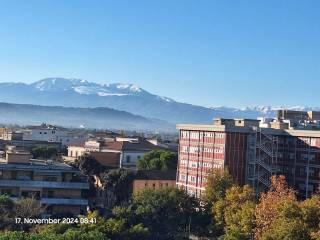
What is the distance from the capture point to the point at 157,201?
53844 mm

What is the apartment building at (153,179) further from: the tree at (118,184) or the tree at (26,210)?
the tree at (26,210)

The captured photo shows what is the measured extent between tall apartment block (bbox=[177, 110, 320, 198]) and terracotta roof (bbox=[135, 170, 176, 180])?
343cm

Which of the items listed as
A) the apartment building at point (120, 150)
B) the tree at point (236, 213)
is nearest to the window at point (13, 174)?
the tree at point (236, 213)

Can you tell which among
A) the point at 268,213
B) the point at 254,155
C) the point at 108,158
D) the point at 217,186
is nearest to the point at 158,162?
the point at 108,158

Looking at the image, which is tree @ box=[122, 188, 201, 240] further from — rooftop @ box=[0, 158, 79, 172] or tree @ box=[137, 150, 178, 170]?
tree @ box=[137, 150, 178, 170]

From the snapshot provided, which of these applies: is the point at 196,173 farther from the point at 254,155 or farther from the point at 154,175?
the point at 254,155

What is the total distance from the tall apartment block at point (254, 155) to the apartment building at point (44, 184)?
1246 cm

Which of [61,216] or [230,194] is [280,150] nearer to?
[230,194]

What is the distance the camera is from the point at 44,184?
197 ft

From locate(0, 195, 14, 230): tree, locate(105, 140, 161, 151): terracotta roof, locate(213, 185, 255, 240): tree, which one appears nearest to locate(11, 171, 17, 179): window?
locate(0, 195, 14, 230): tree

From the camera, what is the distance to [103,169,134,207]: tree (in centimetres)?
6769

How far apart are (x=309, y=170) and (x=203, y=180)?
33.5 feet

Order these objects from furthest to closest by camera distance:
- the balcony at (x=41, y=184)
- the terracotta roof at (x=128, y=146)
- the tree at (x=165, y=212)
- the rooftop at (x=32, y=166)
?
the terracotta roof at (x=128, y=146) < the rooftop at (x=32, y=166) < the balcony at (x=41, y=184) < the tree at (x=165, y=212)

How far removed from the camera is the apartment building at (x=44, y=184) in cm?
5925
